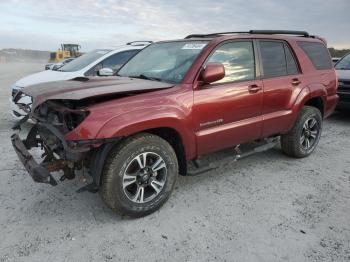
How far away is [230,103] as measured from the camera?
3.94m

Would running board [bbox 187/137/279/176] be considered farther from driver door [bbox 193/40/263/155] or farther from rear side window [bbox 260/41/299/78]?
rear side window [bbox 260/41/299/78]

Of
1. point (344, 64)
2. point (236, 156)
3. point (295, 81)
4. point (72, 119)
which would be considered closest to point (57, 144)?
point (72, 119)

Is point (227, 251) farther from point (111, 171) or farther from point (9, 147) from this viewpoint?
point (9, 147)

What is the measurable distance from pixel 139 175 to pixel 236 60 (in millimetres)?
1890

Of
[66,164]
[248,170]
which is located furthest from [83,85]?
[248,170]

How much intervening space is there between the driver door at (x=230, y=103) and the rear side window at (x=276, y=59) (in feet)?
0.75

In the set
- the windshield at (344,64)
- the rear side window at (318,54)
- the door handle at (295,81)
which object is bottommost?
the door handle at (295,81)

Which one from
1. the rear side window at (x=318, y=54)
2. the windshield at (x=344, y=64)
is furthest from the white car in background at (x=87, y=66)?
the windshield at (x=344, y=64)

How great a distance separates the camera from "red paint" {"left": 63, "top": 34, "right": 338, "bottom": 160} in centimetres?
306

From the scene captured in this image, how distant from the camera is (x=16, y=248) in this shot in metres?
2.89

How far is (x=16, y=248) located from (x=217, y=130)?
7.65 feet

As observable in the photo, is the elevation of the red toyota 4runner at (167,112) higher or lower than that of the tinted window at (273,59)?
lower

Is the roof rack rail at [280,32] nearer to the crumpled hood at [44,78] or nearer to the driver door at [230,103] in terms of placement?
the driver door at [230,103]

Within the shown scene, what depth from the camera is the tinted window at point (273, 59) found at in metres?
4.45
